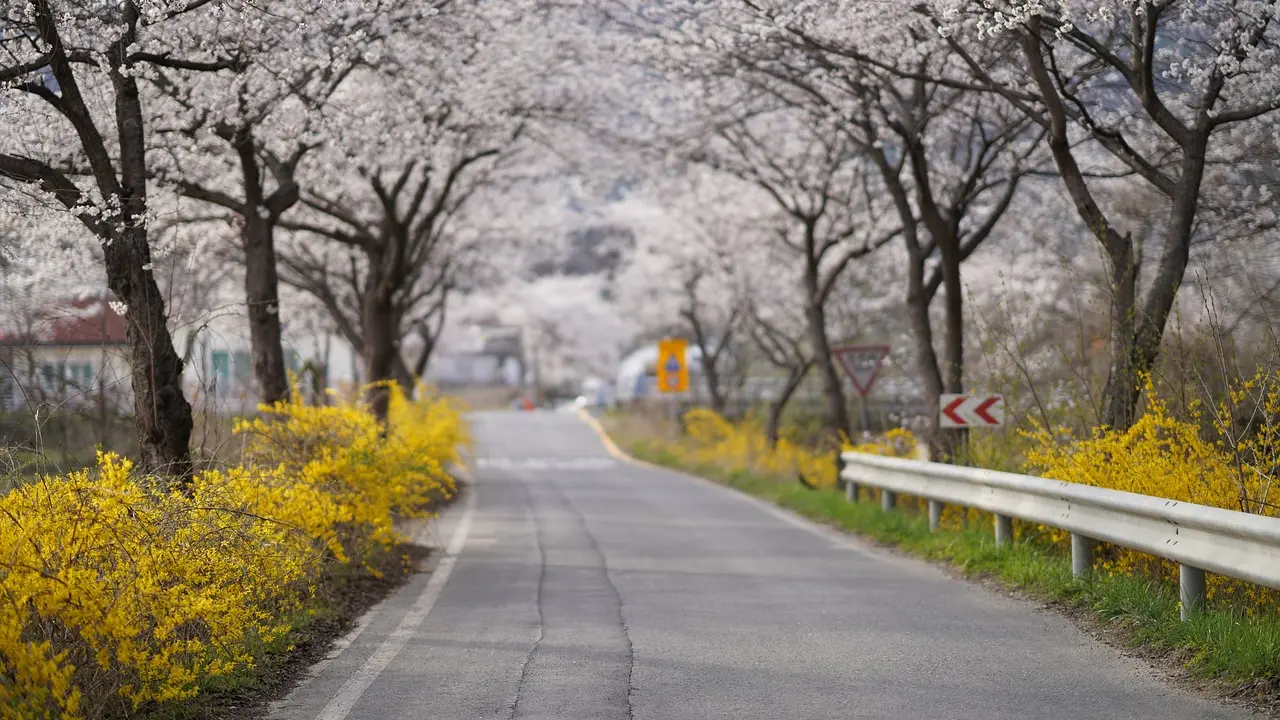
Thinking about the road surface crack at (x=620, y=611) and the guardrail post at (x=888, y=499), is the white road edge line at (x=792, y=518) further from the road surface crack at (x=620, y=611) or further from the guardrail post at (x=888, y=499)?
the road surface crack at (x=620, y=611)

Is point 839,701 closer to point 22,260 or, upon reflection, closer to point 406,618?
point 406,618

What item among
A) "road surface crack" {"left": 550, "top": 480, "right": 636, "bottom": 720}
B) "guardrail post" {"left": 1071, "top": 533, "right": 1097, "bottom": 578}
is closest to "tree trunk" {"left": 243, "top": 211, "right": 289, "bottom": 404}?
"road surface crack" {"left": 550, "top": 480, "right": 636, "bottom": 720}

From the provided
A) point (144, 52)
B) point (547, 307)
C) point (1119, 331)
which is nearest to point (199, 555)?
point (144, 52)

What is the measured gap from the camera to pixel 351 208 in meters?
27.7

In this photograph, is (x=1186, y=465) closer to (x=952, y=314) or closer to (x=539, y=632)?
(x=539, y=632)

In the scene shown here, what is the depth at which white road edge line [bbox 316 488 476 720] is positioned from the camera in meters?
6.84

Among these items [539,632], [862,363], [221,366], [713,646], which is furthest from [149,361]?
[862,363]

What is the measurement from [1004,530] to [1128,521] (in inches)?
121

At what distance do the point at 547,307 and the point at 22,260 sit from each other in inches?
2393

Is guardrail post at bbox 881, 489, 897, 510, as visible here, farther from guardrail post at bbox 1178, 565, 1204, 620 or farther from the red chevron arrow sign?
guardrail post at bbox 1178, 565, 1204, 620

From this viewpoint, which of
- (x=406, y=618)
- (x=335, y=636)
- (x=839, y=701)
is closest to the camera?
(x=839, y=701)

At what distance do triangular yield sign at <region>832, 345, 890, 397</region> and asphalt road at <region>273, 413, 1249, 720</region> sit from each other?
433cm

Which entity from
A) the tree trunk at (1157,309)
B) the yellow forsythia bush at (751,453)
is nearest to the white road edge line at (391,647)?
the tree trunk at (1157,309)

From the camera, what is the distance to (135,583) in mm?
6207
